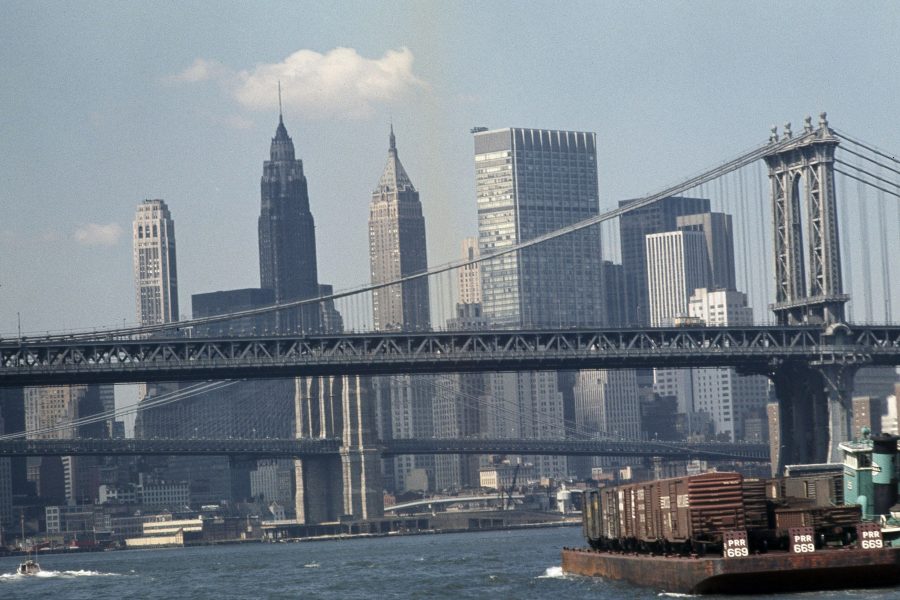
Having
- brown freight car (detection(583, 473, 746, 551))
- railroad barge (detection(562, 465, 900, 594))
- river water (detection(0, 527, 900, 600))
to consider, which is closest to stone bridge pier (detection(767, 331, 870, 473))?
river water (detection(0, 527, 900, 600))

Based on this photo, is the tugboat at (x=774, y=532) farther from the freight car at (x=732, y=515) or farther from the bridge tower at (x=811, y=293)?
the bridge tower at (x=811, y=293)

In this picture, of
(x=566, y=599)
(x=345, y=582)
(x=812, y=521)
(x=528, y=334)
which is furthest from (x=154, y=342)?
(x=812, y=521)

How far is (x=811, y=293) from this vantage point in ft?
445

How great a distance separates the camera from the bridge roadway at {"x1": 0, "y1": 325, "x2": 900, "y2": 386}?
127m

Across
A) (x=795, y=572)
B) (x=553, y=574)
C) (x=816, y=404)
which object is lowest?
(x=553, y=574)

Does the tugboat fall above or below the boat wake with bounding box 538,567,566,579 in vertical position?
above

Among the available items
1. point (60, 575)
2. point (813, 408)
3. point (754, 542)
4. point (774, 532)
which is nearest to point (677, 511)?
point (754, 542)

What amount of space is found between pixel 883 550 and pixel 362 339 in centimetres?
7712

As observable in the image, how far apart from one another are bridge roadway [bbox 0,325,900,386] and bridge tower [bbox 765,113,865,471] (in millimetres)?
1370

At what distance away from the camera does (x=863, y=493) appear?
63188mm

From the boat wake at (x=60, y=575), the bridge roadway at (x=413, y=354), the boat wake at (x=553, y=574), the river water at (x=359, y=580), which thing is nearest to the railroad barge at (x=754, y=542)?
the river water at (x=359, y=580)

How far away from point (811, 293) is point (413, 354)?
1075 inches

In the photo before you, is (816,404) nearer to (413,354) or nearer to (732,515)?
(413,354)

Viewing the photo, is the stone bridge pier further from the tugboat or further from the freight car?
the freight car
